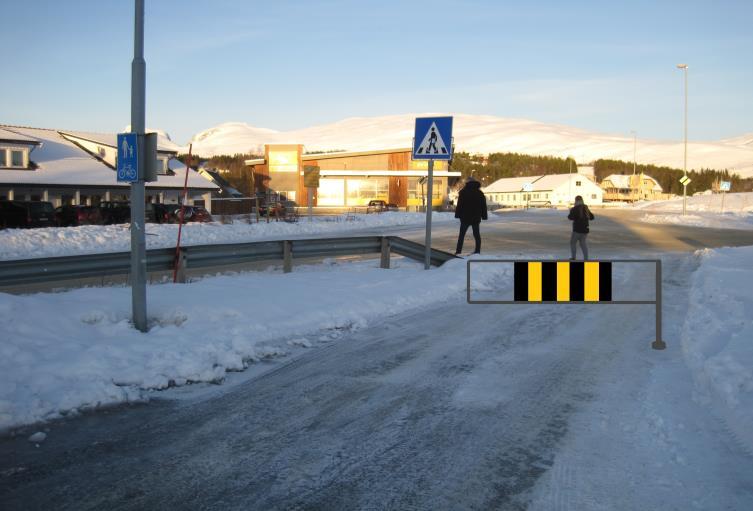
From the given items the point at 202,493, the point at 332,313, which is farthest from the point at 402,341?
the point at 202,493

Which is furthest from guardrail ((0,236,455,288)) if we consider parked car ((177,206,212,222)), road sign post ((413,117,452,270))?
parked car ((177,206,212,222))

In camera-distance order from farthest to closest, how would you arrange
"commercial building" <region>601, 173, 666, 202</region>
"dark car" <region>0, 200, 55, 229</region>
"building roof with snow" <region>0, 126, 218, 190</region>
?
"commercial building" <region>601, 173, 666, 202</region> → "building roof with snow" <region>0, 126, 218, 190</region> → "dark car" <region>0, 200, 55, 229</region>

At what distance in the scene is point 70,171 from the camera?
43.6 meters

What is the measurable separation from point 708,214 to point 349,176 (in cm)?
3382

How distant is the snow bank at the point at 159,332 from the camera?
5.86 meters

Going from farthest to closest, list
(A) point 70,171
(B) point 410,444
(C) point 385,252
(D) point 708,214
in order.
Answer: (D) point 708,214 → (A) point 70,171 → (C) point 385,252 → (B) point 410,444

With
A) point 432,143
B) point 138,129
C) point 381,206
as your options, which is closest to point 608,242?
point 432,143

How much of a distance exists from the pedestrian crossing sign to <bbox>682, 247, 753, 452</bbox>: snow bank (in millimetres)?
5462

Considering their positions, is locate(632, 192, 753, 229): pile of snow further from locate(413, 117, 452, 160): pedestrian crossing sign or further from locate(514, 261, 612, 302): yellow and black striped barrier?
locate(514, 261, 612, 302): yellow and black striped barrier

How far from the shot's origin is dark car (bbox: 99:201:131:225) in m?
37.1

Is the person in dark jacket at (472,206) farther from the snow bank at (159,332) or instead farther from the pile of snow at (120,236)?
the pile of snow at (120,236)

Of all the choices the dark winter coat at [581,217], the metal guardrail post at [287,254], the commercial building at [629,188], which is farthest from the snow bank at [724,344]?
the commercial building at [629,188]

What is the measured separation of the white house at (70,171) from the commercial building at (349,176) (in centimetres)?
1514

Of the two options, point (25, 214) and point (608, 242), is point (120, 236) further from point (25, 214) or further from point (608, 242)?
point (608, 242)
